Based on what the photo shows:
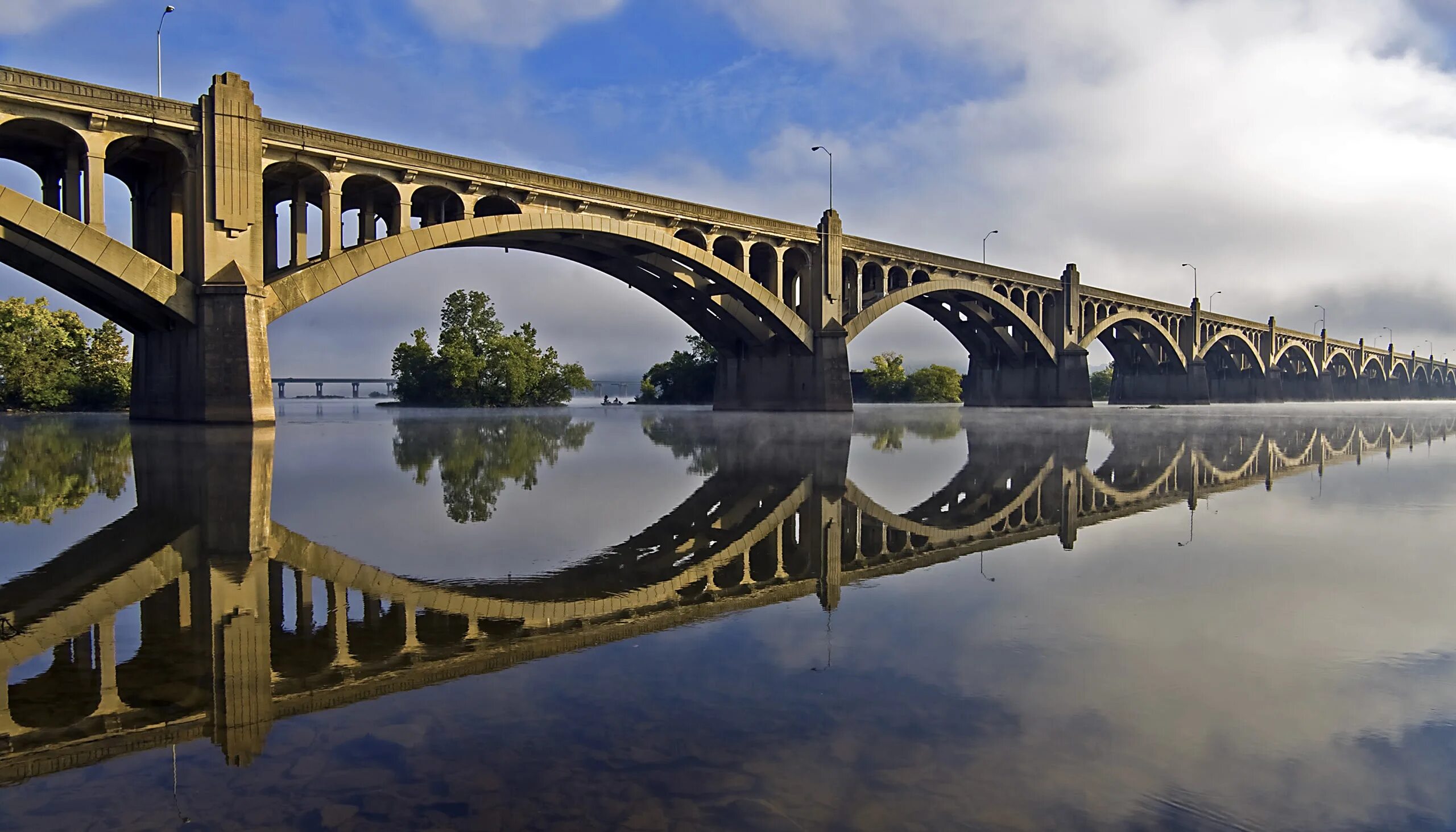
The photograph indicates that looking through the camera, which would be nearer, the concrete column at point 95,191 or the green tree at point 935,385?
the concrete column at point 95,191

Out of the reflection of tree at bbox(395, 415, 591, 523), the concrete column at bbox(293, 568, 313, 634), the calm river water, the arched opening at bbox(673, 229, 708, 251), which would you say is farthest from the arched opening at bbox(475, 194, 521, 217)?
the concrete column at bbox(293, 568, 313, 634)

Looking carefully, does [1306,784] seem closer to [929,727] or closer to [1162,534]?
[929,727]

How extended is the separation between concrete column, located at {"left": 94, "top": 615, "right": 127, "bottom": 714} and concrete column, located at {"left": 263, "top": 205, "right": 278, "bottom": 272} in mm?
33814

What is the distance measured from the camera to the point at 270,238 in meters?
35.9

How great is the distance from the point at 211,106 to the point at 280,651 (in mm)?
31249

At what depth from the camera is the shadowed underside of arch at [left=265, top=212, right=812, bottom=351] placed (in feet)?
113

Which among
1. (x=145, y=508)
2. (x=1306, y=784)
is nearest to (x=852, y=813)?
(x=1306, y=784)

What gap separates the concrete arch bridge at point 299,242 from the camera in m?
28.6

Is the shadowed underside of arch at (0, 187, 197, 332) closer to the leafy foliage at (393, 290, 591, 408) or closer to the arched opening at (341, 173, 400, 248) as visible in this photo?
the arched opening at (341, 173, 400, 248)

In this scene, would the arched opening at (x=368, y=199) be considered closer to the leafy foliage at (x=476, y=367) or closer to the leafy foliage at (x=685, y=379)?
the leafy foliage at (x=476, y=367)

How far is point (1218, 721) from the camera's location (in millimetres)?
4254

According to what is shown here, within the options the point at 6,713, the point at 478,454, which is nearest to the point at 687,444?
the point at 478,454

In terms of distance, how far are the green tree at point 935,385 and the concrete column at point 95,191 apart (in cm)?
9765

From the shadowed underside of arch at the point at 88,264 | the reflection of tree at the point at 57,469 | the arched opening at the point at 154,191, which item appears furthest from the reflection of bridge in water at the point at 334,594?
the arched opening at the point at 154,191
